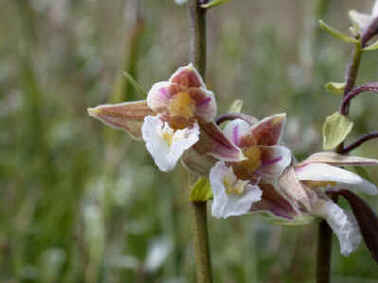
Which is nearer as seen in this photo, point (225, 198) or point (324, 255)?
point (225, 198)

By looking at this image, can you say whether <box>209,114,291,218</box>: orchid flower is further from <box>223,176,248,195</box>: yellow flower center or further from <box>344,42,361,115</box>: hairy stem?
<box>344,42,361,115</box>: hairy stem

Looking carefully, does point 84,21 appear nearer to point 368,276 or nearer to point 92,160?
point 92,160

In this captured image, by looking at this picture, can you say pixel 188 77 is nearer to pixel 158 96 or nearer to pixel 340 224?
pixel 158 96

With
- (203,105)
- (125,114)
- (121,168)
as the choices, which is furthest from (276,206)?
(121,168)

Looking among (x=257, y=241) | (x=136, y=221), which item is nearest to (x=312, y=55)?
(x=257, y=241)

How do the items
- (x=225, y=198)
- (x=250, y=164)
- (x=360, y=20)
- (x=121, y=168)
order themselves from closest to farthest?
(x=225, y=198), (x=250, y=164), (x=360, y=20), (x=121, y=168)

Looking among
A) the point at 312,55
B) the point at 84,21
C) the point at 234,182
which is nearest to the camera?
the point at 234,182
